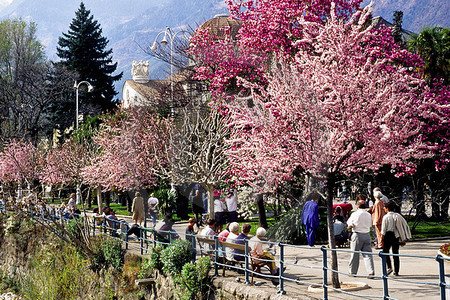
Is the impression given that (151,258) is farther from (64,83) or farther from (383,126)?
(64,83)

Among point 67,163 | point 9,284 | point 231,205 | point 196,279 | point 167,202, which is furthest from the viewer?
point 67,163

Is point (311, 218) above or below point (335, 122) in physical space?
below

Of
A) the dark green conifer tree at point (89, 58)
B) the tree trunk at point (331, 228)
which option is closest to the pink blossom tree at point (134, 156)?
the tree trunk at point (331, 228)

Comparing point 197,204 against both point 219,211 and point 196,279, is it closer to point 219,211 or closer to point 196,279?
point 219,211

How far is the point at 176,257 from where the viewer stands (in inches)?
481

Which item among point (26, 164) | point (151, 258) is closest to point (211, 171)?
point (151, 258)

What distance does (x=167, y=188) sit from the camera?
2819 cm

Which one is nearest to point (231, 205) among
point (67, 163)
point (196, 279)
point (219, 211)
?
Answer: point (219, 211)

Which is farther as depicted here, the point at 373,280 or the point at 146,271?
the point at 146,271

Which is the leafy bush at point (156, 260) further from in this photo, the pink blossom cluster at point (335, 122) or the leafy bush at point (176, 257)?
the pink blossom cluster at point (335, 122)

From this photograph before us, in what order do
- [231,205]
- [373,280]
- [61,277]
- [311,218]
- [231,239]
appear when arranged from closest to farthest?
[373,280] < [231,239] < [311,218] < [61,277] < [231,205]

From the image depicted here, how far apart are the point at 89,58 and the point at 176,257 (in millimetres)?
56544

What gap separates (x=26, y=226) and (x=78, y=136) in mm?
12445

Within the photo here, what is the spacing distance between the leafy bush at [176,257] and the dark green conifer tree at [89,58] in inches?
2012
